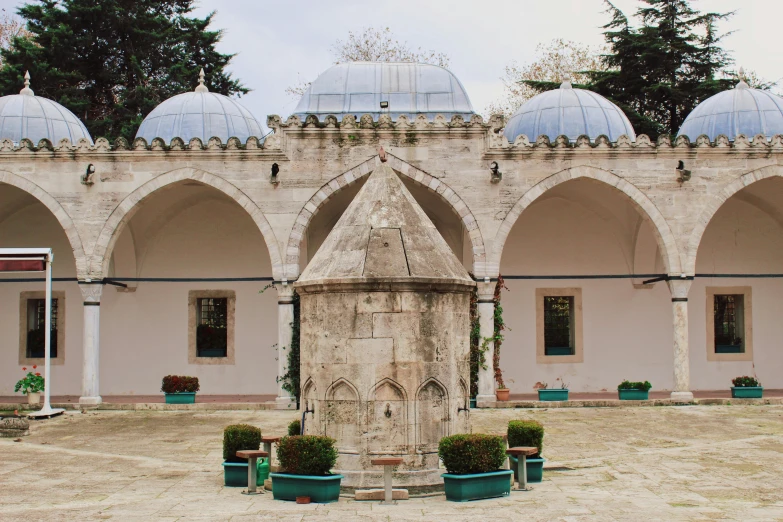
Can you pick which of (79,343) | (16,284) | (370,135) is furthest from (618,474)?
(16,284)

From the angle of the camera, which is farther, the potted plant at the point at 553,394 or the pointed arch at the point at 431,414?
the potted plant at the point at 553,394

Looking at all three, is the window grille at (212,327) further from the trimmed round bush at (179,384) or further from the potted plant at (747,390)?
the potted plant at (747,390)

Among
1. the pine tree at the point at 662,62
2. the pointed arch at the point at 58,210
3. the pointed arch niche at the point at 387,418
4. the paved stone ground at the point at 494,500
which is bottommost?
the paved stone ground at the point at 494,500

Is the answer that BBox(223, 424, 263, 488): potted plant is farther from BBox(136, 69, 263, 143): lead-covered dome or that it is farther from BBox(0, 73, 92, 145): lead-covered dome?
BBox(0, 73, 92, 145): lead-covered dome

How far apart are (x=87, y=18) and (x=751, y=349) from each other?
57.5ft

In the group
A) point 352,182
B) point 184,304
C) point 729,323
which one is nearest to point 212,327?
point 184,304

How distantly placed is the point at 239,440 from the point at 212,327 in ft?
31.6

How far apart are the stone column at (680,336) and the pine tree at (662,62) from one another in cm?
957

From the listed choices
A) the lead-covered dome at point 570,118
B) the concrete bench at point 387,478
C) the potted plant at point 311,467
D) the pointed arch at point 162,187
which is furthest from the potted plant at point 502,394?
the potted plant at point 311,467

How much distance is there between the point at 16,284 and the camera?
17.7 m

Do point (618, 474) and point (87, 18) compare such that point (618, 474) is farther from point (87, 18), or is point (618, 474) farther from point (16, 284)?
point (87, 18)

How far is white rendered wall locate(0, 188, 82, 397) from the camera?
1750 cm

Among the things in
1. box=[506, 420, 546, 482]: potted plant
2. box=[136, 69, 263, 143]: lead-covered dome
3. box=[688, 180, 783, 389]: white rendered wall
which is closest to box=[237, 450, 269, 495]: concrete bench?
box=[506, 420, 546, 482]: potted plant

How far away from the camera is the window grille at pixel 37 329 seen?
17688 millimetres
